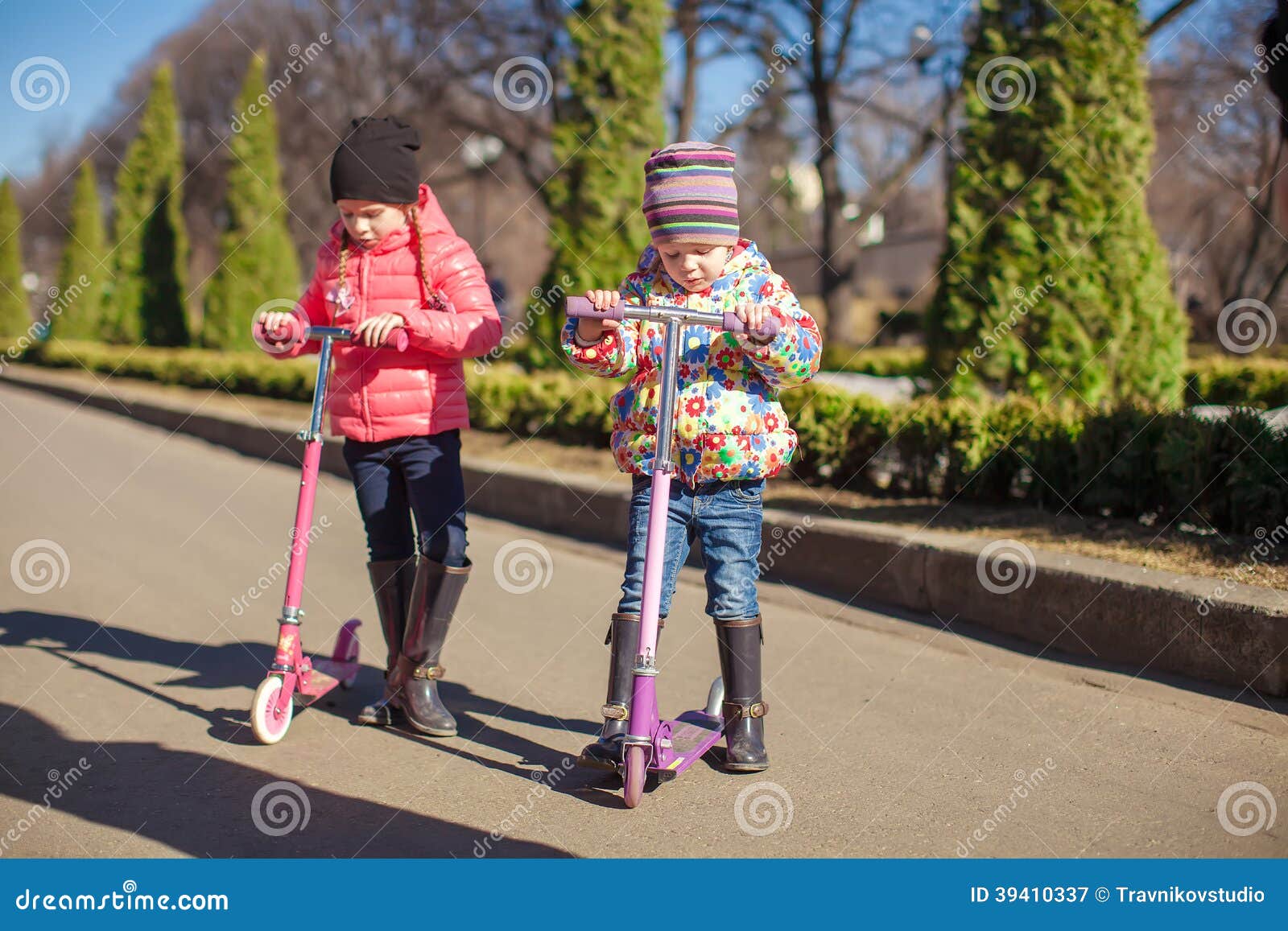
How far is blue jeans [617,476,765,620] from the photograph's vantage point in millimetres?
3633

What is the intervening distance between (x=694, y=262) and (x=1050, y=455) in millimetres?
3446

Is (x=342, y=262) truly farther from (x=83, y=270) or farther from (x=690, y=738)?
(x=83, y=270)

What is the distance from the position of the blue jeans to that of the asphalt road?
1.73 ft

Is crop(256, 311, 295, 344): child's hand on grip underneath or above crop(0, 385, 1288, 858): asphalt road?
above

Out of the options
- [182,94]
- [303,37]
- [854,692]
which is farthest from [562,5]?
[854,692]

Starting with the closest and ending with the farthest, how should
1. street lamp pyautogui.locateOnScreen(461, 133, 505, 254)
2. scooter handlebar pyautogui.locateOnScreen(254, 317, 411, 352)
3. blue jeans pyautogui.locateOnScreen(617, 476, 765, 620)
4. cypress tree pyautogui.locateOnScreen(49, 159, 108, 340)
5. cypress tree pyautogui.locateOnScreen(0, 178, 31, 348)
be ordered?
blue jeans pyautogui.locateOnScreen(617, 476, 765, 620) < scooter handlebar pyautogui.locateOnScreen(254, 317, 411, 352) < street lamp pyautogui.locateOnScreen(461, 133, 505, 254) < cypress tree pyautogui.locateOnScreen(49, 159, 108, 340) < cypress tree pyautogui.locateOnScreen(0, 178, 31, 348)

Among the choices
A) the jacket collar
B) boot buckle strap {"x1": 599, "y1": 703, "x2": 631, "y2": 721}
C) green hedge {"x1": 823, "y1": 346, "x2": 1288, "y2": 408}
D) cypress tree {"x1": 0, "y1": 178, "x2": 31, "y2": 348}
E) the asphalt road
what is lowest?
the asphalt road

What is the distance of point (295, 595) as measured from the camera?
13.2ft

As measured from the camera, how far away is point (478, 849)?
124 inches

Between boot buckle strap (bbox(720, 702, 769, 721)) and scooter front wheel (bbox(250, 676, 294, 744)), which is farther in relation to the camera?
scooter front wheel (bbox(250, 676, 294, 744))

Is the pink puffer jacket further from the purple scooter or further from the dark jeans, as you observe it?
the purple scooter

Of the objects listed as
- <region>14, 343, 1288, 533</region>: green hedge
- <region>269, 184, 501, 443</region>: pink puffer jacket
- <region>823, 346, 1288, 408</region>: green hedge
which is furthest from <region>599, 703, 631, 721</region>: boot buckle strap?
<region>823, 346, 1288, 408</region>: green hedge

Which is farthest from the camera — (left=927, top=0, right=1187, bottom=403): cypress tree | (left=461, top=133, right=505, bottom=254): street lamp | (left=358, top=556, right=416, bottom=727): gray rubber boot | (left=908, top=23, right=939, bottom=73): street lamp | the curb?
(left=461, top=133, right=505, bottom=254): street lamp

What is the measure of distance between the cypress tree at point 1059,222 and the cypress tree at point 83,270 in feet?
82.1
